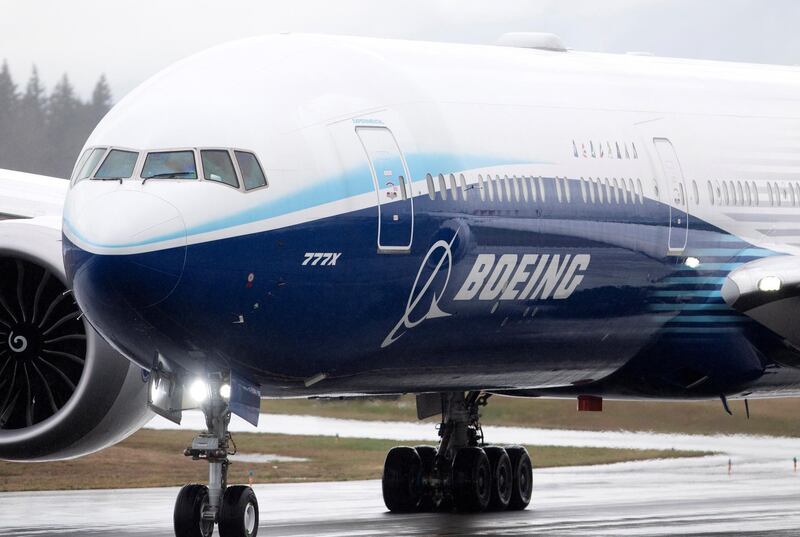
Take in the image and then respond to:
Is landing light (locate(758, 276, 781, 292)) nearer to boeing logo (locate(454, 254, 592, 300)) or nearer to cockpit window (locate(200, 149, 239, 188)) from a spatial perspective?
boeing logo (locate(454, 254, 592, 300))

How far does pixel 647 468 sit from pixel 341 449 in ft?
16.7

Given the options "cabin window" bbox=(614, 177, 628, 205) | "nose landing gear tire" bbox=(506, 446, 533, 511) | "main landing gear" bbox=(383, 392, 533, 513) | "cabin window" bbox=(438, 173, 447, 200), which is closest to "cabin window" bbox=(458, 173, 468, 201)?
"cabin window" bbox=(438, 173, 447, 200)

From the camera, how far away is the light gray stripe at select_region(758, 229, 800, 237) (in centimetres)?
2033

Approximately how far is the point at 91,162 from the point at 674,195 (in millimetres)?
6594

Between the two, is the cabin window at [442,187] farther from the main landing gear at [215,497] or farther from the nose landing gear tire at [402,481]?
the nose landing gear tire at [402,481]

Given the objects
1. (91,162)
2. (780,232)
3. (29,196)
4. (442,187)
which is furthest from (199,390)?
(780,232)

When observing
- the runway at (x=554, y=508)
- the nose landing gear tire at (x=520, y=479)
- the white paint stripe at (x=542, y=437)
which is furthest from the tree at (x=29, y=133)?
the nose landing gear tire at (x=520, y=479)

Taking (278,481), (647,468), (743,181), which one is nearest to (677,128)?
(743,181)

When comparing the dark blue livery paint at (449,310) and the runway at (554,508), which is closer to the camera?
the dark blue livery paint at (449,310)

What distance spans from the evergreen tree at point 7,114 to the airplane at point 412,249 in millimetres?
40219

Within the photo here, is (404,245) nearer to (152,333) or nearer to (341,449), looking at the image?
(152,333)

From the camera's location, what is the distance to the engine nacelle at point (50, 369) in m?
17.2

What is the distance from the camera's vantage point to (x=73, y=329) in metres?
18.1

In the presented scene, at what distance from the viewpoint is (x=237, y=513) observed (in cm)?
1491
